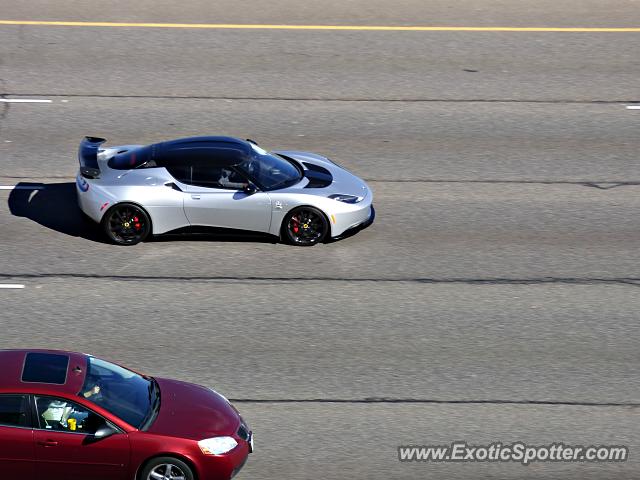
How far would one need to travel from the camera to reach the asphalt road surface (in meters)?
10.5

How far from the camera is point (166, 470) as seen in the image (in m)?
8.74

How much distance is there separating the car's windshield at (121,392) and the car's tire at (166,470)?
0.34 meters

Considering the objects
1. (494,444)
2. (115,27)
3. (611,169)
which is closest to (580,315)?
(494,444)

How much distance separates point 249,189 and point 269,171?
46cm

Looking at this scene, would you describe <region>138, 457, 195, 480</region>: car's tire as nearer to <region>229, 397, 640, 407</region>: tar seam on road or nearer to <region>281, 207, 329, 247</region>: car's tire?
<region>229, 397, 640, 407</region>: tar seam on road

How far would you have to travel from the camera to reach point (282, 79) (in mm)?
18625

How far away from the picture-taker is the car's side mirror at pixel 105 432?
8.62 m

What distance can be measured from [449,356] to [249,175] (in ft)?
13.2

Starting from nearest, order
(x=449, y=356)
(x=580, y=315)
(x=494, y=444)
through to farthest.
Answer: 1. (x=494, y=444)
2. (x=449, y=356)
3. (x=580, y=315)

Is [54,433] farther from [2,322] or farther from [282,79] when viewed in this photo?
[282,79]

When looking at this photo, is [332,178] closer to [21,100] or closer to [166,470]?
[21,100]

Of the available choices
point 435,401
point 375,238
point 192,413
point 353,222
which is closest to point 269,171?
point 353,222

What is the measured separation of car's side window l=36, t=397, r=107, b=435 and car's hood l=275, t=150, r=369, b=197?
5893 millimetres

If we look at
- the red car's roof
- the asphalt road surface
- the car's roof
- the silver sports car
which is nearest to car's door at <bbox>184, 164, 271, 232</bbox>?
the silver sports car
